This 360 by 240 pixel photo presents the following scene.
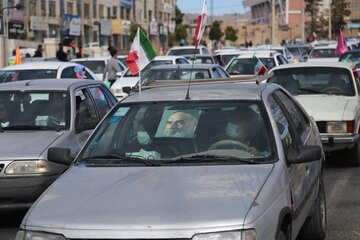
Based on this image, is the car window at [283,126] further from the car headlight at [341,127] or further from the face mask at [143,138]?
the car headlight at [341,127]

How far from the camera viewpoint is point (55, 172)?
7090 millimetres

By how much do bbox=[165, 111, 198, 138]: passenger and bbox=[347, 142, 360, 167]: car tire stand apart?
223 inches

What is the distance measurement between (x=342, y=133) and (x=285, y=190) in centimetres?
581

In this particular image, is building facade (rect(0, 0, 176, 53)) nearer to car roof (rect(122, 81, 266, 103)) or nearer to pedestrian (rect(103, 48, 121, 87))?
pedestrian (rect(103, 48, 121, 87))

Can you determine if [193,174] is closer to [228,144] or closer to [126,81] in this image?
[228,144]

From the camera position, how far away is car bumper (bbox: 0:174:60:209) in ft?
22.7

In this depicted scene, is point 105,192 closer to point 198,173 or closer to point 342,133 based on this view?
point 198,173

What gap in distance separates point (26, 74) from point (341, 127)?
6.51m

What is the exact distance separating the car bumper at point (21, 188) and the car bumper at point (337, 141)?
4636 millimetres

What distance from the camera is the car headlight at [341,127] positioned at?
33.5 ft

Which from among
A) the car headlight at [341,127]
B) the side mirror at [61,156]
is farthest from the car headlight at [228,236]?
the car headlight at [341,127]

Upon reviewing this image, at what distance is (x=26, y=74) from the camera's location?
13797mm

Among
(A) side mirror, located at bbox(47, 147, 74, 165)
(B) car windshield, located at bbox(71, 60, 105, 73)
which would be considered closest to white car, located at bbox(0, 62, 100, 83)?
(A) side mirror, located at bbox(47, 147, 74, 165)

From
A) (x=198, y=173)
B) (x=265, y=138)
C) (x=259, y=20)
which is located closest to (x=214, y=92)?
(x=265, y=138)
